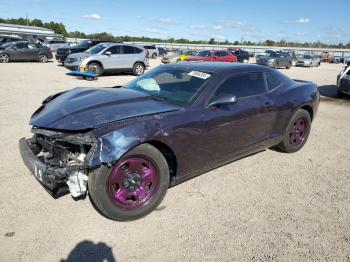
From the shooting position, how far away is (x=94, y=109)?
135 inches

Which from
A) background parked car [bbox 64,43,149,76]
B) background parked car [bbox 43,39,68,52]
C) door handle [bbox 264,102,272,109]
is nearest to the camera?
door handle [bbox 264,102,272,109]

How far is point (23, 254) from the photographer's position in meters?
2.77

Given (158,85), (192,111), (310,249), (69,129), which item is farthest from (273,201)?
(69,129)

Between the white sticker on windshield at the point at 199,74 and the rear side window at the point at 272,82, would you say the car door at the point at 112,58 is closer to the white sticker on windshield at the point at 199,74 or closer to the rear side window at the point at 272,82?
the rear side window at the point at 272,82

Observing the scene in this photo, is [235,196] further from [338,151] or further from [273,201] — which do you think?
[338,151]

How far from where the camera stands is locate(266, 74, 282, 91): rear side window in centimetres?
484

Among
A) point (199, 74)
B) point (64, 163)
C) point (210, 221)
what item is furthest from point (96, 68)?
A: point (210, 221)

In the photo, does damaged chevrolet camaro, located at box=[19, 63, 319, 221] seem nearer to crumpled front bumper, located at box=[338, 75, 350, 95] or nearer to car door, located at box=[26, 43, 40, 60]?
crumpled front bumper, located at box=[338, 75, 350, 95]

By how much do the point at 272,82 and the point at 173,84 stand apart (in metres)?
1.70

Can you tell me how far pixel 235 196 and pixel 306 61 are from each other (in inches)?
1315

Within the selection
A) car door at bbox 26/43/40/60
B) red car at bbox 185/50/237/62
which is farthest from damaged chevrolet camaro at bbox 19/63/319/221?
car door at bbox 26/43/40/60

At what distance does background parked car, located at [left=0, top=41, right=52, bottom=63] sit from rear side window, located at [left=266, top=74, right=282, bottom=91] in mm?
20160

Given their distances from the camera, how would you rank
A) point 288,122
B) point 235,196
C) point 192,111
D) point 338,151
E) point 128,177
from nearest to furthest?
point 128,177, point 192,111, point 235,196, point 288,122, point 338,151

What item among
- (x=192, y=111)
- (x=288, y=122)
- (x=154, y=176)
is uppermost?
(x=192, y=111)
